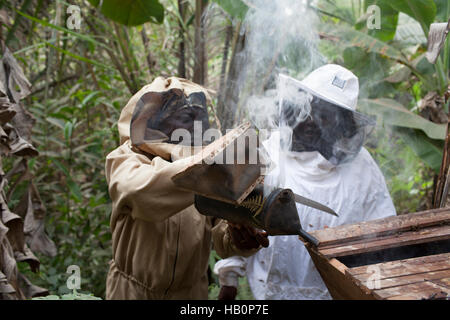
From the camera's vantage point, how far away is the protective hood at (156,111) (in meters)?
1.85

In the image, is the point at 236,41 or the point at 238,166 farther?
the point at 236,41

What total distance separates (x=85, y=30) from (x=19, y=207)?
2.11 m

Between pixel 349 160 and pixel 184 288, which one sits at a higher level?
pixel 349 160

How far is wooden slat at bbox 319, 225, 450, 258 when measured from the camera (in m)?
1.52

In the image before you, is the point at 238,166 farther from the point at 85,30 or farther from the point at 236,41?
the point at 85,30

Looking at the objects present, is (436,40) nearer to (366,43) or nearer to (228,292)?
(366,43)

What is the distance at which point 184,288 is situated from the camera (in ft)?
6.82

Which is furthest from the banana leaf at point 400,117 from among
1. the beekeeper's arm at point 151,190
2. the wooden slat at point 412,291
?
the beekeeper's arm at point 151,190

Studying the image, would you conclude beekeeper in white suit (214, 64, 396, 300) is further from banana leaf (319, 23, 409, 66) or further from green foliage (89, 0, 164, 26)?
green foliage (89, 0, 164, 26)

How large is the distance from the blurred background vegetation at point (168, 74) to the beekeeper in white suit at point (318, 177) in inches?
29.8

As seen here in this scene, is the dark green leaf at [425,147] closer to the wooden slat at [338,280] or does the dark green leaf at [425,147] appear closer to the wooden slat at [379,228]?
the wooden slat at [379,228]

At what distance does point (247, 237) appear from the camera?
1850 millimetres

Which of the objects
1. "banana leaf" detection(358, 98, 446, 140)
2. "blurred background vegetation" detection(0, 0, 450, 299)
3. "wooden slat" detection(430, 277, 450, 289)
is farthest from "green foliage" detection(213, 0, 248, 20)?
"wooden slat" detection(430, 277, 450, 289)

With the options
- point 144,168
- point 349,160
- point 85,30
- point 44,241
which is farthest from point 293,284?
point 85,30
